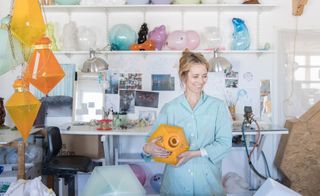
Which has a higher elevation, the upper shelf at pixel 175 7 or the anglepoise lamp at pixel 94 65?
the upper shelf at pixel 175 7

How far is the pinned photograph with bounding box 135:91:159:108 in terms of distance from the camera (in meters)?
3.86

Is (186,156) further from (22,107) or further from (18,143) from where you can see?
(18,143)

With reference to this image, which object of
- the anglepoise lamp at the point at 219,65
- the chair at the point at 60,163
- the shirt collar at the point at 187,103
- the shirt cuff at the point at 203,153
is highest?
the anglepoise lamp at the point at 219,65

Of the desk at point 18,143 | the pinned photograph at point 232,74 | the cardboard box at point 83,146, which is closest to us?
the desk at point 18,143

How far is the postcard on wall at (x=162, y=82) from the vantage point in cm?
384

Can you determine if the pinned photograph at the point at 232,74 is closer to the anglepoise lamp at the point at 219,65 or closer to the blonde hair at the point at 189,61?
the anglepoise lamp at the point at 219,65

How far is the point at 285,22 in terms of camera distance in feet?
12.4

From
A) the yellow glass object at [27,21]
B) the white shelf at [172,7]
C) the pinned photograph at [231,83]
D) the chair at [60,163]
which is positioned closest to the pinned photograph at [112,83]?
the white shelf at [172,7]

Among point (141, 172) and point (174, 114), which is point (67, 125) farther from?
point (174, 114)

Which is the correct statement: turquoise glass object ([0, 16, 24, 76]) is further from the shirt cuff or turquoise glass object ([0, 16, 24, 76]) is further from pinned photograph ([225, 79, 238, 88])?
pinned photograph ([225, 79, 238, 88])

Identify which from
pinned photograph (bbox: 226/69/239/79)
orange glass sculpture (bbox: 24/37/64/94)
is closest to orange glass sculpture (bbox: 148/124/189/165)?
orange glass sculpture (bbox: 24/37/64/94)

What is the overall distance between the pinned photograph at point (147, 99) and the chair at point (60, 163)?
1.02 metres

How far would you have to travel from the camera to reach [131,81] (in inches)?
152

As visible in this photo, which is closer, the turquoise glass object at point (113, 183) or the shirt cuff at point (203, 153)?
the turquoise glass object at point (113, 183)
